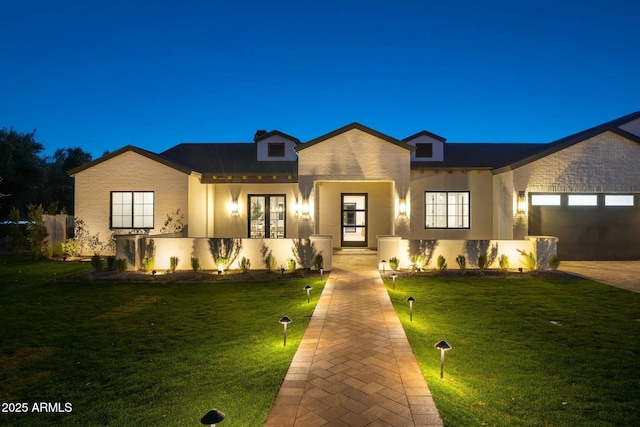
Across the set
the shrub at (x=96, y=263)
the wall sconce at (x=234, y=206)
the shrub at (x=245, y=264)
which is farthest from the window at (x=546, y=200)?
the shrub at (x=96, y=263)

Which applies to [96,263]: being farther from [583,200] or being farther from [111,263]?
[583,200]

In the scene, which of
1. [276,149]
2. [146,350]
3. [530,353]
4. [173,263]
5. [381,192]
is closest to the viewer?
[530,353]

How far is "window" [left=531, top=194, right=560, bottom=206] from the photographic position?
49.8 feet

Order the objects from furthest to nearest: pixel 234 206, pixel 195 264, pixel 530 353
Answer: pixel 234 206
pixel 195 264
pixel 530 353

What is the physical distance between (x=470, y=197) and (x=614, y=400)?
1323 cm

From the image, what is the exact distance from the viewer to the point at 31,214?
54.1 feet

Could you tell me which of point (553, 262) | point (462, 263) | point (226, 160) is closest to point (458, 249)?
point (462, 263)

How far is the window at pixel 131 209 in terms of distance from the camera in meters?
15.9

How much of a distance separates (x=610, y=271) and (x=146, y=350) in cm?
1414

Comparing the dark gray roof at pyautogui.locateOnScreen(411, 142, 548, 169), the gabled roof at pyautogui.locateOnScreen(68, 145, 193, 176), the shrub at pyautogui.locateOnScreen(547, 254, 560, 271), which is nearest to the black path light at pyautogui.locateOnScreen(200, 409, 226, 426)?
the shrub at pyautogui.locateOnScreen(547, 254, 560, 271)

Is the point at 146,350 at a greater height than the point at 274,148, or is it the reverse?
the point at 274,148

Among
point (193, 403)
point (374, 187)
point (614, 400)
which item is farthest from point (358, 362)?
point (374, 187)

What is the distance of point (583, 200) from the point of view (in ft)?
49.8

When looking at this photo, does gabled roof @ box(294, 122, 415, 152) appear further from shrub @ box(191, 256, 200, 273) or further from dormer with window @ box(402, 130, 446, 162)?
shrub @ box(191, 256, 200, 273)
